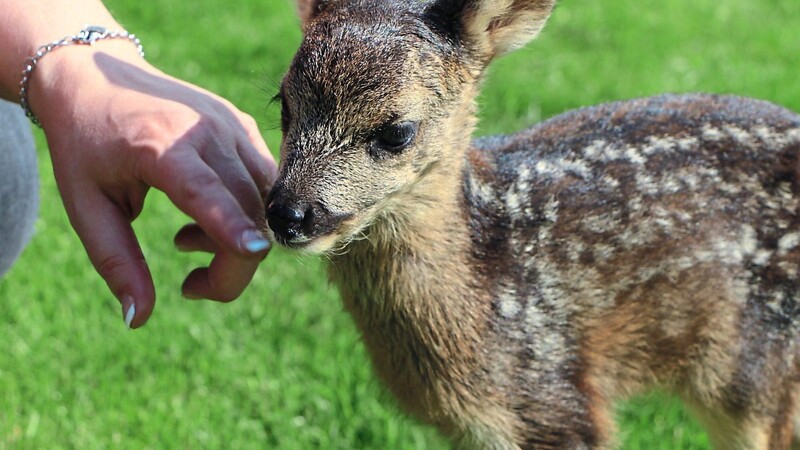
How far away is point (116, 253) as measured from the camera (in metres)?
2.83

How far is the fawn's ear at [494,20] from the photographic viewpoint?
3201mm

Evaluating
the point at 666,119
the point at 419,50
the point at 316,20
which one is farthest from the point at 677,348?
the point at 316,20

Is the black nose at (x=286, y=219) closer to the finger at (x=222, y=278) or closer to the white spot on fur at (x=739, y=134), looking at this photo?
the finger at (x=222, y=278)

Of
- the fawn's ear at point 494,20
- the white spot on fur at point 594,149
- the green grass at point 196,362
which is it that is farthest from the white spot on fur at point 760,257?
the fawn's ear at point 494,20

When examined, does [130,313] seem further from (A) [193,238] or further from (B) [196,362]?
(B) [196,362]

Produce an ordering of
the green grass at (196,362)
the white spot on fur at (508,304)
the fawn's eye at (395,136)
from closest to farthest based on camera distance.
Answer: the fawn's eye at (395,136), the white spot on fur at (508,304), the green grass at (196,362)

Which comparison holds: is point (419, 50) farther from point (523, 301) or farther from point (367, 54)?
→ point (523, 301)

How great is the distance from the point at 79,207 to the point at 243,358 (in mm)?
2035

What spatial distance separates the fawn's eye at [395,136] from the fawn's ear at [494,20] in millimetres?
380

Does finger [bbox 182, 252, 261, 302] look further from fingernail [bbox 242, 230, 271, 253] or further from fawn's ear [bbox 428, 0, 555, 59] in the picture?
fawn's ear [bbox 428, 0, 555, 59]

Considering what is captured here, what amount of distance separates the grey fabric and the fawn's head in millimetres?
1238

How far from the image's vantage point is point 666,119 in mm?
3836

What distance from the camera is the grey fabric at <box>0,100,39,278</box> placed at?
381cm

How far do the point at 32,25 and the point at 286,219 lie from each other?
1019mm
